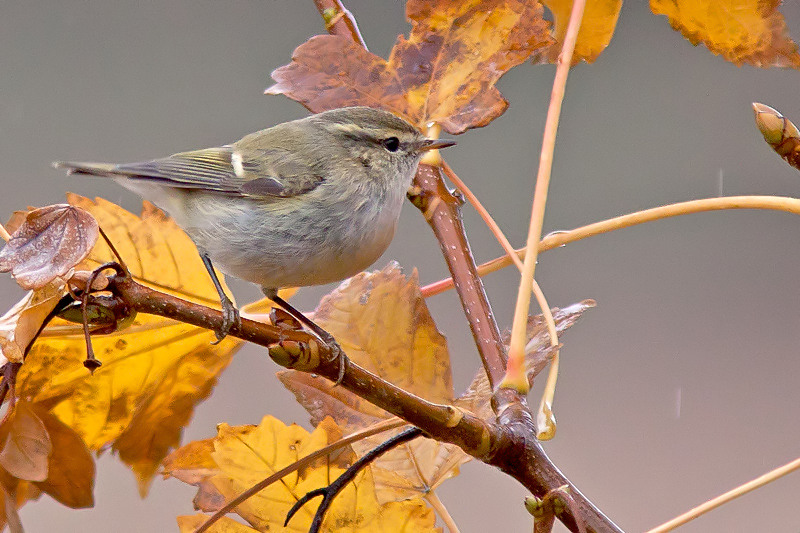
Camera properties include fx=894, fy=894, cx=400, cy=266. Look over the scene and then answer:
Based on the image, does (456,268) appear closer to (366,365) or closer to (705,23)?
(366,365)

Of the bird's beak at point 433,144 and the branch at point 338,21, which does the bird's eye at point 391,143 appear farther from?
the branch at point 338,21

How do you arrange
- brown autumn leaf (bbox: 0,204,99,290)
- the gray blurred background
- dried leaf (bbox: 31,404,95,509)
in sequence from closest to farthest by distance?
brown autumn leaf (bbox: 0,204,99,290) < dried leaf (bbox: 31,404,95,509) < the gray blurred background

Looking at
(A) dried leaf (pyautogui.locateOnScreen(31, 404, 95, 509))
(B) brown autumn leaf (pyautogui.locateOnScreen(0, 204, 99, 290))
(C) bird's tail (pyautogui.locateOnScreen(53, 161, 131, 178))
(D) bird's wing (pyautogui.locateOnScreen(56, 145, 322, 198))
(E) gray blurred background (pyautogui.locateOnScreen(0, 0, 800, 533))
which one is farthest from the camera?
(E) gray blurred background (pyautogui.locateOnScreen(0, 0, 800, 533))

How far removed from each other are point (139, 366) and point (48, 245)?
0.75 feet

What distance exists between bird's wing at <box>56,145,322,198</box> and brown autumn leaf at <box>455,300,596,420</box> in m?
0.40

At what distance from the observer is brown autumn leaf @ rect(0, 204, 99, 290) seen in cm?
46

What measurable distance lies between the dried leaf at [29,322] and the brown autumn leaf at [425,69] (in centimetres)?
28

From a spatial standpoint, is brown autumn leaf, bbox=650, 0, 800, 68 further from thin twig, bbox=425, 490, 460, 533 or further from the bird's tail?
the bird's tail

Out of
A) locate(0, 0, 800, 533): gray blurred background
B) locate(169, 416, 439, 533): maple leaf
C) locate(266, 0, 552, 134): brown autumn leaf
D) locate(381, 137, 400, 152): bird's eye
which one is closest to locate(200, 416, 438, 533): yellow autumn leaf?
locate(169, 416, 439, 533): maple leaf

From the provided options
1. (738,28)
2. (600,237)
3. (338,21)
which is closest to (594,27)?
(738,28)

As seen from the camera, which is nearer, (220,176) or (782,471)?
(782,471)

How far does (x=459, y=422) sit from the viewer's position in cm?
52

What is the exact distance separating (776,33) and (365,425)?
437mm

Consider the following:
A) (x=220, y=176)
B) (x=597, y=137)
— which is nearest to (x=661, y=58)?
(x=597, y=137)
